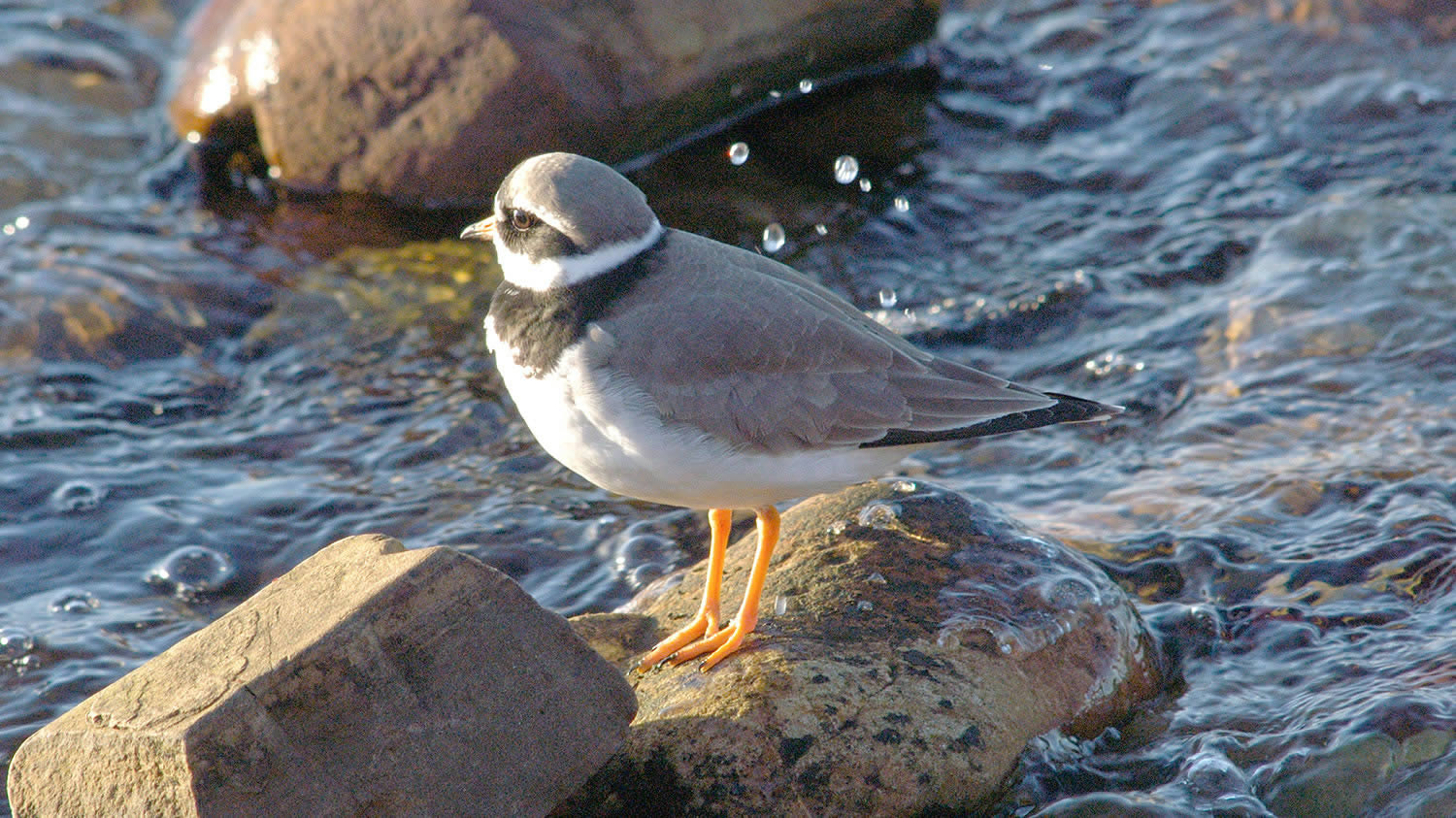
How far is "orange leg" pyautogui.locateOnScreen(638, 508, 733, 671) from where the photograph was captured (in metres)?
5.28

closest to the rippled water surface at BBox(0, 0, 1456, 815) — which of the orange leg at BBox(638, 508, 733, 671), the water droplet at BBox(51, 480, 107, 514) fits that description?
the water droplet at BBox(51, 480, 107, 514)

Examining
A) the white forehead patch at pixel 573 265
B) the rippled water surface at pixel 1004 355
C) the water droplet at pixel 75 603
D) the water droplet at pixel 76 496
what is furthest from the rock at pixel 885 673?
the water droplet at pixel 76 496

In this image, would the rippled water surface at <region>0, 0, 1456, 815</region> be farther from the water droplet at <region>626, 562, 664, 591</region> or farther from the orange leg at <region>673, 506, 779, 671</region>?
the orange leg at <region>673, 506, 779, 671</region>

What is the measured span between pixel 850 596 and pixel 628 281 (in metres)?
1.48

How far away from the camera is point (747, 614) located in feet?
16.8

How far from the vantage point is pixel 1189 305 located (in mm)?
8180

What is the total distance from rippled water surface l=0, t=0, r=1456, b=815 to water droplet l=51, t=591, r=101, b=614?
0.13 feet

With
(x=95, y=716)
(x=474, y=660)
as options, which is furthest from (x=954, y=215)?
(x=95, y=716)

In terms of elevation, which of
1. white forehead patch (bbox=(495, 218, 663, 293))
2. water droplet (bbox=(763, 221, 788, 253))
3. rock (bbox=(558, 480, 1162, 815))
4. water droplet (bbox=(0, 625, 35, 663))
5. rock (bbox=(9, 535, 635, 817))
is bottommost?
water droplet (bbox=(0, 625, 35, 663))

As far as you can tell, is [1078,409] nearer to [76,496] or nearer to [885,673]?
[885,673]

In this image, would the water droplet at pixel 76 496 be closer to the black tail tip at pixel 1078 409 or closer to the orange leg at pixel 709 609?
the orange leg at pixel 709 609

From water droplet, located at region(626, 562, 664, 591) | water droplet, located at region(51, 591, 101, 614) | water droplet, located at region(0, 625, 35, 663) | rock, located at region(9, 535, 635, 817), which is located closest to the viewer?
rock, located at region(9, 535, 635, 817)

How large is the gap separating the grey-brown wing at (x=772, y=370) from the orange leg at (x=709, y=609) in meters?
0.64

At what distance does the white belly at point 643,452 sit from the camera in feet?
15.7
